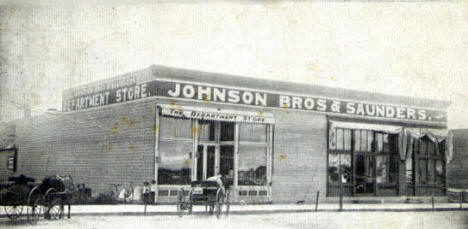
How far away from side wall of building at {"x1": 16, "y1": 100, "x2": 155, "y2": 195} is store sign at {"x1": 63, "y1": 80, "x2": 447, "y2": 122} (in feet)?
1.37

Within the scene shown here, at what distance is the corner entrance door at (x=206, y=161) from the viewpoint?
1988 cm

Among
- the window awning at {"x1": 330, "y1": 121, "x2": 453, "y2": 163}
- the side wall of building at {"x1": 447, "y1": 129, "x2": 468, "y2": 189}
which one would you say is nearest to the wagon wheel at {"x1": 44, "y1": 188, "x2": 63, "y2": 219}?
the window awning at {"x1": 330, "y1": 121, "x2": 453, "y2": 163}

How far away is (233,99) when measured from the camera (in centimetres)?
2030

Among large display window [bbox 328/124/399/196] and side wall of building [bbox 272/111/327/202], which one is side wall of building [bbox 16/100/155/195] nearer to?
side wall of building [bbox 272/111/327/202]

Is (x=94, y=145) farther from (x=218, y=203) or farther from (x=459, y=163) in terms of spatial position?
(x=459, y=163)

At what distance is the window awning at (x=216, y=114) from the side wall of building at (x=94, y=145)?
0.72 m

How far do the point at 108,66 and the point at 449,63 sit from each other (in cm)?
940

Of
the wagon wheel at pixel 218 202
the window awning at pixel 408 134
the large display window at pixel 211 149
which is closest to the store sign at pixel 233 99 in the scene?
the window awning at pixel 408 134

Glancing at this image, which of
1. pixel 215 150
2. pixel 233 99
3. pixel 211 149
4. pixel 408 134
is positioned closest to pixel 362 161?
pixel 408 134

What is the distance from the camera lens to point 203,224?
14.1m

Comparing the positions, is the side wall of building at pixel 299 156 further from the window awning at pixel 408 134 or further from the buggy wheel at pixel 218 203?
the buggy wheel at pixel 218 203

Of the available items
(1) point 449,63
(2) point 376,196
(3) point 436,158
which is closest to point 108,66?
(1) point 449,63

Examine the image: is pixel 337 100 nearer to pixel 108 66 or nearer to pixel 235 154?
pixel 235 154

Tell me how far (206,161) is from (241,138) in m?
1.60
